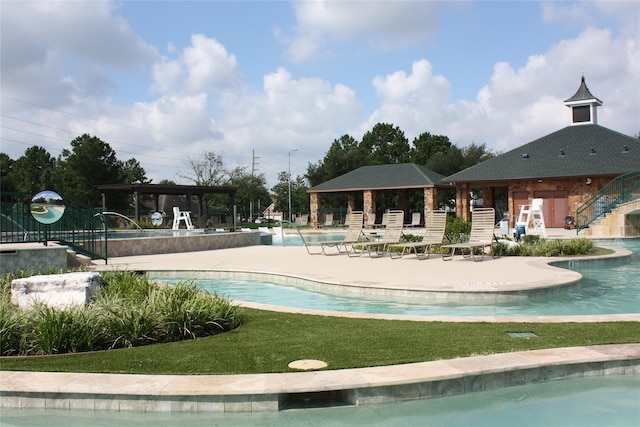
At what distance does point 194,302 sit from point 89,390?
222 centimetres

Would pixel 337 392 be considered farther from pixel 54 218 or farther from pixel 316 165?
pixel 316 165

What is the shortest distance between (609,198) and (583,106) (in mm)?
10758

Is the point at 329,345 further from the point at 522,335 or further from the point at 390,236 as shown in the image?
the point at 390,236

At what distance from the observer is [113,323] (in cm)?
571

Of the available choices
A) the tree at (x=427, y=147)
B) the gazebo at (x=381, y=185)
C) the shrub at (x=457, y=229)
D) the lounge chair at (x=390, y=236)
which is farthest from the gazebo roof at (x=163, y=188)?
the tree at (x=427, y=147)

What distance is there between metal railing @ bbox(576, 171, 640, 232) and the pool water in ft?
45.8

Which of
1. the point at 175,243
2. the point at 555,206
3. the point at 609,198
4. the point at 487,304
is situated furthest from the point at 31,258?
the point at 555,206

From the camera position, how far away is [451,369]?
14.6 ft

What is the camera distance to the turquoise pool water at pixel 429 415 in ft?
13.1

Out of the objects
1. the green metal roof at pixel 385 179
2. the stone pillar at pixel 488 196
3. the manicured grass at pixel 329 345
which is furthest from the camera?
the green metal roof at pixel 385 179

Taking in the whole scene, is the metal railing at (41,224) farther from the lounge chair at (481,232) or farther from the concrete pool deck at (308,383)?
the concrete pool deck at (308,383)

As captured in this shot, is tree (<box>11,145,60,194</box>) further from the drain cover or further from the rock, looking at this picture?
the drain cover

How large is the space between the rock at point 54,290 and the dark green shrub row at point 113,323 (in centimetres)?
18

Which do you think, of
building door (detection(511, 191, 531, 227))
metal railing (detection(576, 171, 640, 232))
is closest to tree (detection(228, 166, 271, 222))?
building door (detection(511, 191, 531, 227))
